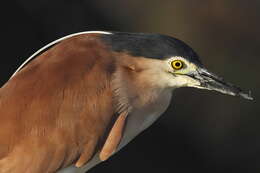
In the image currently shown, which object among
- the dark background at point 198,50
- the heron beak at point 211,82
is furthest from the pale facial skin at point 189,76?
the dark background at point 198,50

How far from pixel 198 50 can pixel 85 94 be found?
10.8 ft

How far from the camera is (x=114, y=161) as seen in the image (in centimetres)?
616

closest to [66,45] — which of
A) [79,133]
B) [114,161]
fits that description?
[79,133]

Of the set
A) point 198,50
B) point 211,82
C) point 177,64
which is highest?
point 177,64

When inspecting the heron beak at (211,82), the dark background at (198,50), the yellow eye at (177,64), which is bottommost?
the dark background at (198,50)

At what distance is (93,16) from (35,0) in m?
0.54

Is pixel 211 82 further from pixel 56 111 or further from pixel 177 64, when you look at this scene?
pixel 56 111

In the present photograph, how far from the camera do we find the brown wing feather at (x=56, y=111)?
3.38 metres

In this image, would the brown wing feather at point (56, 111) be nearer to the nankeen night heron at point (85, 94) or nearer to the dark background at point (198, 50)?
the nankeen night heron at point (85, 94)

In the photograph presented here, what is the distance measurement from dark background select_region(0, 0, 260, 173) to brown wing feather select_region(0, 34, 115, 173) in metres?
2.65

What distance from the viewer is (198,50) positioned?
21.7 feet

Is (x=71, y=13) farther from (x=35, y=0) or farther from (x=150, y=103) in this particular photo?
(x=150, y=103)

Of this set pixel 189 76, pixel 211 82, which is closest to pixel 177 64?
pixel 189 76

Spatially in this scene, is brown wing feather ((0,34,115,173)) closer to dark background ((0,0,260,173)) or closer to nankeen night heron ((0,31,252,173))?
nankeen night heron ((0,31,252,173))
